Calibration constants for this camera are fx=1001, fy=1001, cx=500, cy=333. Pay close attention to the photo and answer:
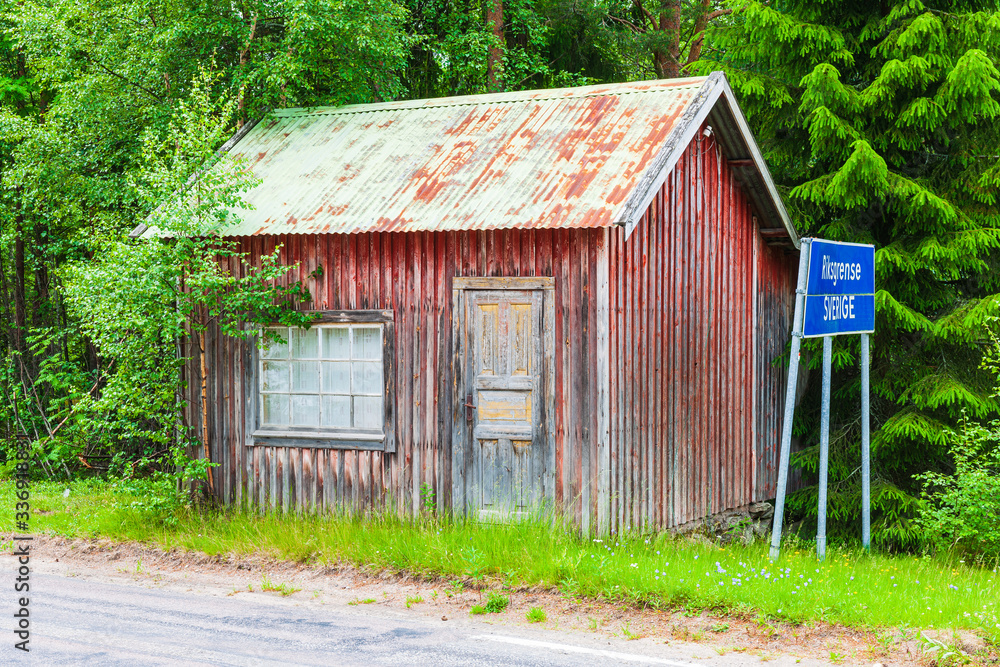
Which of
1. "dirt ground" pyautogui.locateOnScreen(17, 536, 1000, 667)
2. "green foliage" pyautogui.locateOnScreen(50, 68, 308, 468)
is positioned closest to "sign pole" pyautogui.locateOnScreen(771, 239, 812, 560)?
"dirt ground" pyautogui.locateOnScreen(17, 536, 1000, 667)

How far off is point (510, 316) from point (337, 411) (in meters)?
2.21

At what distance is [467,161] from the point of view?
10.6 m

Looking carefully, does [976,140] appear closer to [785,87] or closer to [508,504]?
[785,87]

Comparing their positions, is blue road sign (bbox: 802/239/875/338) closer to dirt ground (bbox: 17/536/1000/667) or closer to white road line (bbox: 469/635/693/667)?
dirt ground (bbox: 17/536/1000/667)

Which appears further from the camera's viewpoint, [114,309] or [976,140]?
[976,140]

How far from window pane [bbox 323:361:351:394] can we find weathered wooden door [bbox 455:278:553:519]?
1325 mm

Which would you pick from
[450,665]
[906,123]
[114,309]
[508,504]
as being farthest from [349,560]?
[906,123]

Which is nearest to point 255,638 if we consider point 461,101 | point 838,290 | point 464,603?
point 464,603

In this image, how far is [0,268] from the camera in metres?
18.0

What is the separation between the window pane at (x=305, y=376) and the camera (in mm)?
10586

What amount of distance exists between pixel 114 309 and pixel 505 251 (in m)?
4.00

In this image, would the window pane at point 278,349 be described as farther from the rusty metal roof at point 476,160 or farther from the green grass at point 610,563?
the green grass at point 610,563

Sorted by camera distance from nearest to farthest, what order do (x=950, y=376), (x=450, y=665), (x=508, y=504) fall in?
(x=450, y=665), (x=508, y=504), (x=950, y=376)

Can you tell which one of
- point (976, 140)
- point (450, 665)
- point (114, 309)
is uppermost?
point (976, 140)
